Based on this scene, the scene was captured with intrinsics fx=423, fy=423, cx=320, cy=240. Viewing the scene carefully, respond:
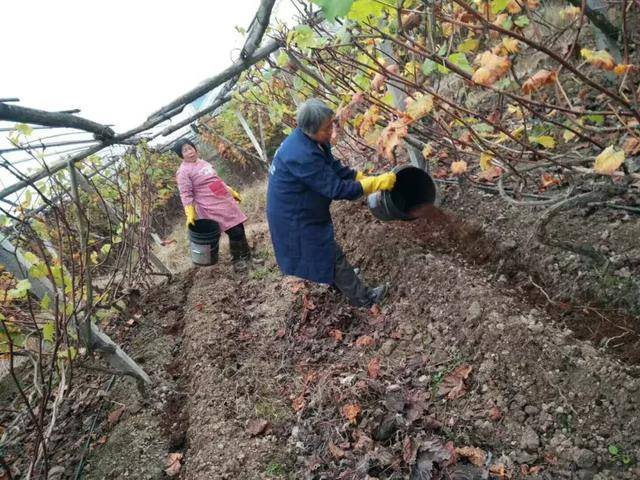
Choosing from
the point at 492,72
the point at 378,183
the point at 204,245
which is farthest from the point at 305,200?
the point at 204,245

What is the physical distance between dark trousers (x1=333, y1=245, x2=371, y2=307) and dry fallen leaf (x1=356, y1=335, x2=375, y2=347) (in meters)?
0.36

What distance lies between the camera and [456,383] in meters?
2.08

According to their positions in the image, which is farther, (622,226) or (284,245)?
(284,245)

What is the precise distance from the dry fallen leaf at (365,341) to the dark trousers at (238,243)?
264 centimetres

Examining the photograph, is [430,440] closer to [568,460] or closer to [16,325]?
[568,460]

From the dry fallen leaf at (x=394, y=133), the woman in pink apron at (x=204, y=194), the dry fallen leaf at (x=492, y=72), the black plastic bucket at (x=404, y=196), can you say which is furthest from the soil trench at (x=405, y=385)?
the woman in pink apron at (x=204, y=194)

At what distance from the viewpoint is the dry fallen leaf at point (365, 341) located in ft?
8.98

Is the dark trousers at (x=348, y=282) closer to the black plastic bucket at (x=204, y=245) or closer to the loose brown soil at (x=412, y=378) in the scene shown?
the loose brown soil at (x=412, y=378)

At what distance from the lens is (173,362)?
11.7ft

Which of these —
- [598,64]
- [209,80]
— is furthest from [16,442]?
[598,64]

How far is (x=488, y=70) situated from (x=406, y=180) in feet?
5.33

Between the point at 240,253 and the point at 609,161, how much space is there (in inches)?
168

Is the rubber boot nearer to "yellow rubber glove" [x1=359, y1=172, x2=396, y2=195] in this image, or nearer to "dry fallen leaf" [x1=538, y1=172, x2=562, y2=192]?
"yellow rubber glove" [x1=359, y1=172, x2=396, y2=195]

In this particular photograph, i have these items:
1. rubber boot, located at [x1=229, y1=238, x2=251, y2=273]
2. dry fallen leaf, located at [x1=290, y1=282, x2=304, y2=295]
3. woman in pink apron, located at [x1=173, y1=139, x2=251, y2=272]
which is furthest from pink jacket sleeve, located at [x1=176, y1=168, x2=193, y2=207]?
dry fallen leaf, located at [x1=290, y1=282, x2=304, y2=295]
